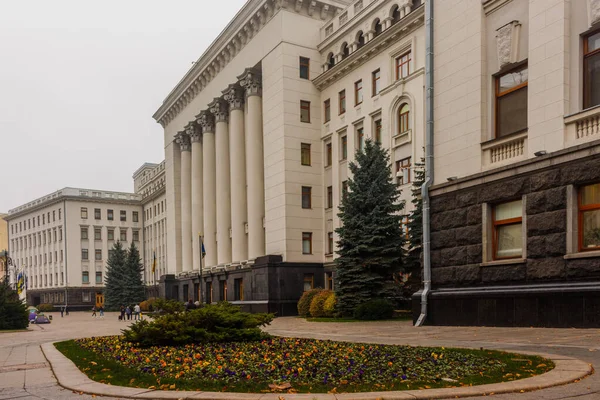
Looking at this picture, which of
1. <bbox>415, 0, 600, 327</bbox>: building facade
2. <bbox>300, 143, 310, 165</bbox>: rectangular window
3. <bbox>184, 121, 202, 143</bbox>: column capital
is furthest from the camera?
<bbox>184, 121, 202, 143</bbox>: column capital

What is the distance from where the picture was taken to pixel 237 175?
47406 millimetres

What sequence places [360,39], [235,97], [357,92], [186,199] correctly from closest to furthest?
1. [360,39]
2. [357,92]
3. [235,97]
4. [186,199]

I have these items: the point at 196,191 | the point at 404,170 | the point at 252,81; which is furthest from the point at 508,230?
the point at 196,191

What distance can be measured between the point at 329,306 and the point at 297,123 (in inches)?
622

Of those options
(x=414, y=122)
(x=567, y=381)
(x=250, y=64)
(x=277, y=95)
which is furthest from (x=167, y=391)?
(x=250, y=64)

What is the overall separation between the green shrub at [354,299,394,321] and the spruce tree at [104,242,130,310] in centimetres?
6077

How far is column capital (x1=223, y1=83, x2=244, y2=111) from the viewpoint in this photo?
157 ft

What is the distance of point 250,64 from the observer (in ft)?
150

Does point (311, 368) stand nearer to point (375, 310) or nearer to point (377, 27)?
point (375, 310)

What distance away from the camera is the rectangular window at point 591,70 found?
14336mm

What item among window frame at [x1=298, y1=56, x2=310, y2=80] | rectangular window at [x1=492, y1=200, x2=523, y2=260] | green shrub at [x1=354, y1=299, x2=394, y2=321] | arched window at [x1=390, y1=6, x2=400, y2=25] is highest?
arched window at [x1=390, y1=6, x2=400, y2=25]

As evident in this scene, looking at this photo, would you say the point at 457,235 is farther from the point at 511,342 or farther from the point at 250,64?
the point at 250,64

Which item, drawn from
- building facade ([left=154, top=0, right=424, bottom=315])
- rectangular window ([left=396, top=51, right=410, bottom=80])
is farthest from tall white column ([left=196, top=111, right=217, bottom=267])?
rectangular window ([left=396, top=51, right=410, bottom=80])

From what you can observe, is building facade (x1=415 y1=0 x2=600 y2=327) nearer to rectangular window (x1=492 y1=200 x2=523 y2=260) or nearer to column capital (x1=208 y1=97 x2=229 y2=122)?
rectangular window (x1=492 y1=200 x2=523 y2=260)
